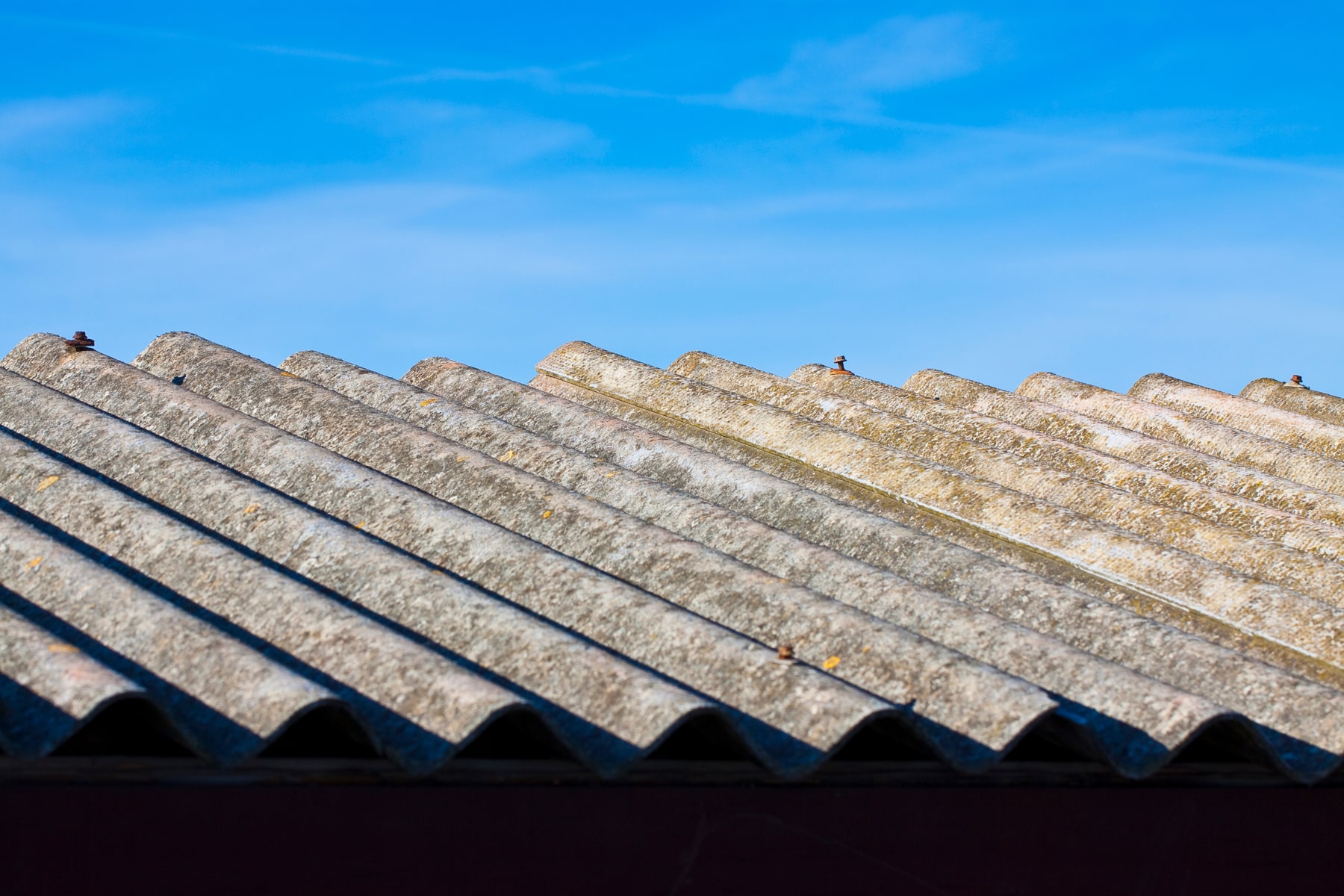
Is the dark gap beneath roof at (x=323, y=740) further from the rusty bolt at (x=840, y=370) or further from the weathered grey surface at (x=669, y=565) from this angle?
the rusty bolt at (x=840, y=370)

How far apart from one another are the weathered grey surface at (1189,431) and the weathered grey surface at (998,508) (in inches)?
87.4

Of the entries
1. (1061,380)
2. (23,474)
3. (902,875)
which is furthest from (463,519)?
(1061,380)

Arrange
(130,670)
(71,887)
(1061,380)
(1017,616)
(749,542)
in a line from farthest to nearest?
(1061,380) → (749,542) → (1017,616) → (130,670) → (71,887)

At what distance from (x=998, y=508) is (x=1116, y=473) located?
48.9 inches

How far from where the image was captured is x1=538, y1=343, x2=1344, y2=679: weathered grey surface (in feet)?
19.0

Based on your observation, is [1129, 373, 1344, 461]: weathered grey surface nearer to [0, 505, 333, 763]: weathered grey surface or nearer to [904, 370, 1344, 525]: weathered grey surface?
[904, 370, 1344, 525]: weathered grey surface

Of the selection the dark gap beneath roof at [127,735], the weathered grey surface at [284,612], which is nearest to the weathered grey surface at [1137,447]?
the weathered grey surface at [284,612]

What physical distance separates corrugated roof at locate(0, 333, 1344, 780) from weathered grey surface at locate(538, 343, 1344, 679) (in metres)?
0.02

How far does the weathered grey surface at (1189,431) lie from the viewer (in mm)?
8266

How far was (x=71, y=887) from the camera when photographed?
3.65 metres

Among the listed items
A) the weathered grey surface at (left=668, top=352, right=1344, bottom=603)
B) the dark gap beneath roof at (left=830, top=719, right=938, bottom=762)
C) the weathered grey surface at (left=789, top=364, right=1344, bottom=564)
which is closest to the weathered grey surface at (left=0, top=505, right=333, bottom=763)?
the dark gap beneath roof at (left=830, top=719, right=938, bottom=762)

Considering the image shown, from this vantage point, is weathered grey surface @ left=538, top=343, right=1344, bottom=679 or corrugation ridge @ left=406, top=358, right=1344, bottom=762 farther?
weathered grey surface @ left=538, top=343, right=1344, bottom=679

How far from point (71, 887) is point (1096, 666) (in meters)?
3.20

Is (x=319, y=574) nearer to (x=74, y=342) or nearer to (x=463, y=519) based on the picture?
(x=463, y=519)
